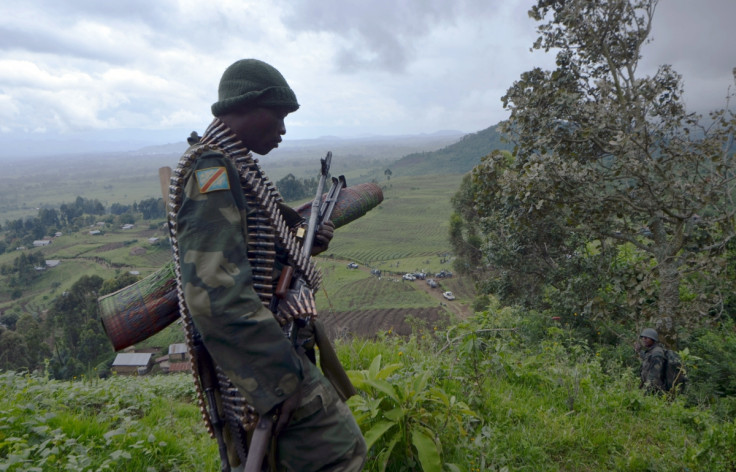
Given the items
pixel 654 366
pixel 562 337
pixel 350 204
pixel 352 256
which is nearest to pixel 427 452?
pixel 350 204

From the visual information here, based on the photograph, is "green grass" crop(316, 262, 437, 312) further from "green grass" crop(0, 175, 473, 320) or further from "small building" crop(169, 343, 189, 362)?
→ "small building" crop(169, 343, 189, 362)

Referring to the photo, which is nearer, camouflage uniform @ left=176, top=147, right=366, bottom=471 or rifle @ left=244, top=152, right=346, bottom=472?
camouflage uniform @ left=176, top=147, right=366, bottom=471

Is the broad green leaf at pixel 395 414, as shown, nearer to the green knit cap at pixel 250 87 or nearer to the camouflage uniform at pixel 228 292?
the camouflage uniform at pixel 228 292

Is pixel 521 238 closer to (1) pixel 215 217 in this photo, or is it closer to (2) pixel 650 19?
(2) pixel 650 19

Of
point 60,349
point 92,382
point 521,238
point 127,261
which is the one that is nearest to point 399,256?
point 127,261

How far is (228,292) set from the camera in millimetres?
1744

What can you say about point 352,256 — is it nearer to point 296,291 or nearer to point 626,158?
point 626,158

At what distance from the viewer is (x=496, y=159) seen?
9.86 m

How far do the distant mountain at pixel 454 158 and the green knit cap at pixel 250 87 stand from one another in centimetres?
12925

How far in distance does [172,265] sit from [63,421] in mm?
2041

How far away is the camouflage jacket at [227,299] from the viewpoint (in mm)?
1744

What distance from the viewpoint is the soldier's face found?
2.21 metres

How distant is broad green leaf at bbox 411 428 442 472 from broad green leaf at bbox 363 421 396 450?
0.64 ft

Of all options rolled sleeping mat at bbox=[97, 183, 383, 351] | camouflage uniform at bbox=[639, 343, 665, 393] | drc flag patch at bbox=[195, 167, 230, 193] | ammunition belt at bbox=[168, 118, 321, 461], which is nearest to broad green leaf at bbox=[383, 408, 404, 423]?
ammunition belt at bbox=[168, 118, 321, 461]
